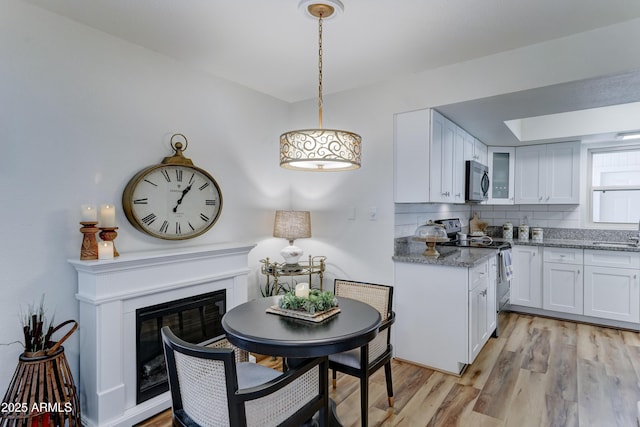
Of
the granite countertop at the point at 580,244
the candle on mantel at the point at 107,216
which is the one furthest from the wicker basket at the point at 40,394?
the granite countertop at the point at 580,244

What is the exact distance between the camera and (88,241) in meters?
2.06

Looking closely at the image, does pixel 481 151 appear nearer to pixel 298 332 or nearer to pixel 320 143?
pixel 320 143

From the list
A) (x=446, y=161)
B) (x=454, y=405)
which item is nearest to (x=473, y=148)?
(x=446, y=161)

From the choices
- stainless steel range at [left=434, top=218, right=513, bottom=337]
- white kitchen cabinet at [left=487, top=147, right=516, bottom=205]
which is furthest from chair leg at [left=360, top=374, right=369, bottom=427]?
white kitchen cabinet at [left=487, top=147, right=516, bottom=205]

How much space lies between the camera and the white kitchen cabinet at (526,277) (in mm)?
4160

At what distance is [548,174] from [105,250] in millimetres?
4876

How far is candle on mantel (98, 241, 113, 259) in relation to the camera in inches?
81.6

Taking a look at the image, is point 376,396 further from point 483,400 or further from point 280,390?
point 280,390

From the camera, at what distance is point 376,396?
8.00 ft

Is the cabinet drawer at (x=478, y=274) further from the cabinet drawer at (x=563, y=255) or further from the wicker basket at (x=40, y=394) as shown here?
the wicker basket at (x=40, y=394)

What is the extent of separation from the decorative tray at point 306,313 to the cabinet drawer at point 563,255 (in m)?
3.37

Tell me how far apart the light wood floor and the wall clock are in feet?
4.11

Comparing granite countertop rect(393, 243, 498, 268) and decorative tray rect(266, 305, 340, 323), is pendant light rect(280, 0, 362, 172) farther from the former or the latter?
granite countertop rect(393, 243, 498, 268)

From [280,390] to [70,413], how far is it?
1.25 metres
